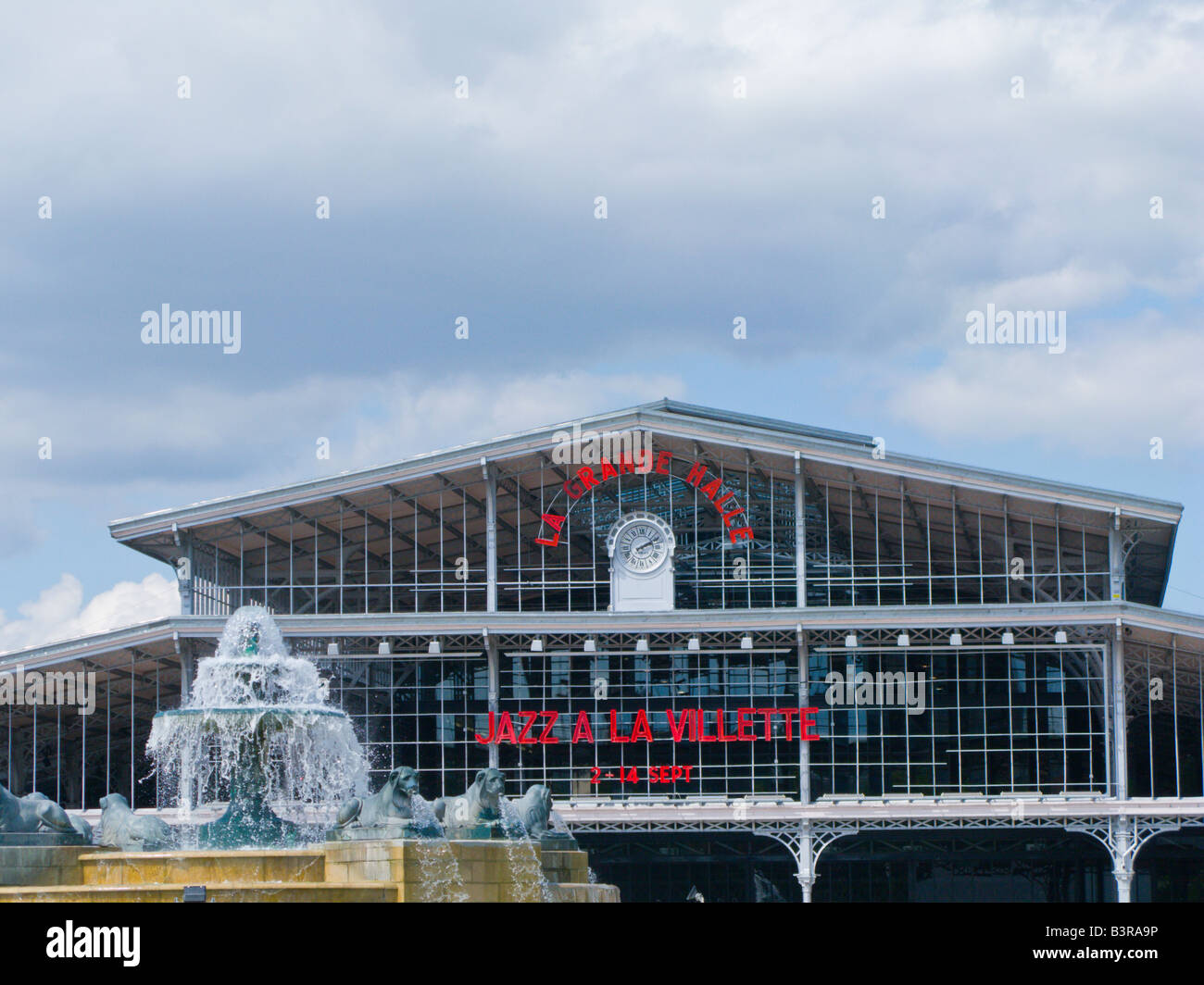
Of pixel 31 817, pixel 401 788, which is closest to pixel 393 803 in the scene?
pixel 401 788

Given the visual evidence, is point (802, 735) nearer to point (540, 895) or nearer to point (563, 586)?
point (563, 586)

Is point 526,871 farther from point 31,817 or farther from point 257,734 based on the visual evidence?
point 31,817

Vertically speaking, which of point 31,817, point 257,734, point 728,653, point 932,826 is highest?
point 728,653

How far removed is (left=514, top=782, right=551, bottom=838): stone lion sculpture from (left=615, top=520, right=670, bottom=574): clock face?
700 inches

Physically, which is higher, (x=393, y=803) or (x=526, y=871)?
(x=393, y=803)

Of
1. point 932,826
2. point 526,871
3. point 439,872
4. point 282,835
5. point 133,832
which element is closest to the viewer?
point 439,872

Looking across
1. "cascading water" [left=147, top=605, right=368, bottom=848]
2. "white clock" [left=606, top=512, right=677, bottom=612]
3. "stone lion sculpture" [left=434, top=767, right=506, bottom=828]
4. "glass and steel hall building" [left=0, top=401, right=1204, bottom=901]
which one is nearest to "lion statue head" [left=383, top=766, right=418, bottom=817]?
"stone lion sculpture" [left=434, top=767, right=506, bottom=828]

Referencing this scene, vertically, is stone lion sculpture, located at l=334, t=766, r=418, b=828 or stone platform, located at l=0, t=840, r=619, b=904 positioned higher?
stone lion sculpture, located at l=334, t=766, r=418, b=828

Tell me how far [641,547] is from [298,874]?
2486 centimetres

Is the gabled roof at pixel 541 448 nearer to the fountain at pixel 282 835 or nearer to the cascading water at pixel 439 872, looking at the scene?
the fountain at pixel 282 835

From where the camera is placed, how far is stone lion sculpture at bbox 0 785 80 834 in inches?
1070

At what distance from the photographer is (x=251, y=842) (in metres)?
27.4

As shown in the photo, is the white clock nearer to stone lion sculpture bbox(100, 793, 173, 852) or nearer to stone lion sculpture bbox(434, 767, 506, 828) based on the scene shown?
stone lion sculpture bbox(434, 767, 506, 828)

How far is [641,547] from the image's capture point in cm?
4881
